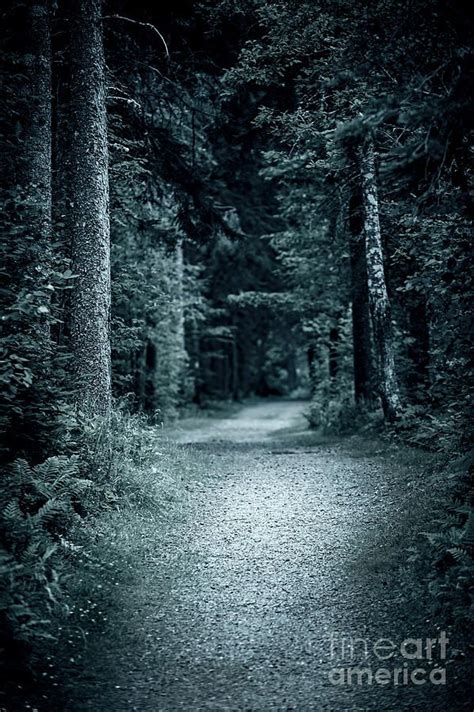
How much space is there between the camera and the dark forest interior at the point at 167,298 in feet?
16.0

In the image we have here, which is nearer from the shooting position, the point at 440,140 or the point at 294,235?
the point at 440,140

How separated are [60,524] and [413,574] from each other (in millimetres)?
4232

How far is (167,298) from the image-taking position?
50.2 ft

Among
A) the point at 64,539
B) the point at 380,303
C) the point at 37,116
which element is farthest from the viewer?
the point at 380,303

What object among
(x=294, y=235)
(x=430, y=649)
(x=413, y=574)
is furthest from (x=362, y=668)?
(x=294, y=235)

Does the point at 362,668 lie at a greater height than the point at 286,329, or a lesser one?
lesser

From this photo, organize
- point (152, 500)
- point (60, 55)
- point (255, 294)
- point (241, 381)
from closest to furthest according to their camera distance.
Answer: point (152, 500), point (60, 55), point (255, 294), point (241, 381)

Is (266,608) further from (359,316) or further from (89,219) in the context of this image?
(359,316)

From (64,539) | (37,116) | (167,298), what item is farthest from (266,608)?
(167,298)

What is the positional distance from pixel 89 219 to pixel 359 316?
10.8 m

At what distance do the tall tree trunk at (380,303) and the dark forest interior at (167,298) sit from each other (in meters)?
0.06

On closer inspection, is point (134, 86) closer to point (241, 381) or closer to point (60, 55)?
point (60, 55)

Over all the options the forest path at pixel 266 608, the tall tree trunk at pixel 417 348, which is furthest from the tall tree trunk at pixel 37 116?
the tall tree trunk at pixel 417 348

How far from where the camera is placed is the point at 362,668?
4.73 metres
